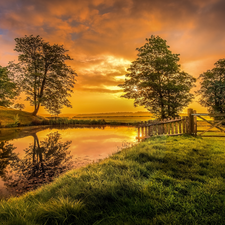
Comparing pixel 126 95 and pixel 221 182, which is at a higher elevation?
pixel 126 95

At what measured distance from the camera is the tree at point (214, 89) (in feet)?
87.4

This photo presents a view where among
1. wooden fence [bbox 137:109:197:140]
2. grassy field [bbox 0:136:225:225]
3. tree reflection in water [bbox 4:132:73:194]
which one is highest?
wooden fence [bbox 137:109:197:140]

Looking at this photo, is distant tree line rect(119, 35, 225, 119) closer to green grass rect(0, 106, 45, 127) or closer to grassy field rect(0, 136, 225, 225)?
grassy field rect(0, 136, 225, 225)

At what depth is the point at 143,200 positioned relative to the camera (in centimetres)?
294

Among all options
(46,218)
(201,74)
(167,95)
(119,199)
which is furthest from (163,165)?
(201,74)

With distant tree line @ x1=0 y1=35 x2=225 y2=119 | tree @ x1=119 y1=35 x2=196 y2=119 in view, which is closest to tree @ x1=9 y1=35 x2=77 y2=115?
distant tree line @ x1=0 y1=35 x2=225 y2=119

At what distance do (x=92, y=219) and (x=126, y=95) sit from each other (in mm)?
18000

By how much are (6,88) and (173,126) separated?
27554mm

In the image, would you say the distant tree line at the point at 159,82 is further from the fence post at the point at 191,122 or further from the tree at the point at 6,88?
the tree at the point at 6,88

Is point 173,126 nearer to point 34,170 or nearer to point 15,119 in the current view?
point 34,170

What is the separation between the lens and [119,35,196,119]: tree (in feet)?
58.0

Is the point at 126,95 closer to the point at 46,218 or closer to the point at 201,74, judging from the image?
the point at 46,218

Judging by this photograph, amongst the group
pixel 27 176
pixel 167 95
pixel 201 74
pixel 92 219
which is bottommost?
pixel 27 176

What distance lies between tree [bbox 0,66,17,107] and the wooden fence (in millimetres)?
25153
